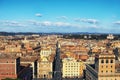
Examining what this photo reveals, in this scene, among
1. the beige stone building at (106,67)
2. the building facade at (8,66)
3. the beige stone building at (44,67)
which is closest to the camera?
the beige stone building at (106,67)

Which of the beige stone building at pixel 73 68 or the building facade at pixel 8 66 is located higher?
the building facade at pixel 8 66

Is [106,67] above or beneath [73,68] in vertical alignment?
above

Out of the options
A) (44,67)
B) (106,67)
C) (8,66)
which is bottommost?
(44,67)

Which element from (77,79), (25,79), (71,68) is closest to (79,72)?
(71,68)

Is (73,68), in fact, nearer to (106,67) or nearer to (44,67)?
(44,67)

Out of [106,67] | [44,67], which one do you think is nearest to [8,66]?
[106,67]

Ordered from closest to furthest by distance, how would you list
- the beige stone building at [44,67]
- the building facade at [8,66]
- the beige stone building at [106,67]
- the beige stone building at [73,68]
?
1. the beige stone building at [106,67]
2. the building facade at [8,66]
3. the beige stone building at [73,68]
4. the beige stone building at [44,67]

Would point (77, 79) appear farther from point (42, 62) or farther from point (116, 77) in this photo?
point (116, 77)

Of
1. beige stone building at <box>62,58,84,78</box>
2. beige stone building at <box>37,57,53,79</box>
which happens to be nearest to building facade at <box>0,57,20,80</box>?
beige stone building at <box>37,57,53,79</box>

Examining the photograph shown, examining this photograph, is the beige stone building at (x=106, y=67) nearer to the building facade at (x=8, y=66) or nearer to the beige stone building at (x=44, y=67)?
the building facade at (x=8, y=66)

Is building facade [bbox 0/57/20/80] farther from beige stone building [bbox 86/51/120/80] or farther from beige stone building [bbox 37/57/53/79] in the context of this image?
beige stone building [bbox 37/57/53/79]

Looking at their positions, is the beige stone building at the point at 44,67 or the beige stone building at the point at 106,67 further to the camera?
the beige stone building at the point at 44,67

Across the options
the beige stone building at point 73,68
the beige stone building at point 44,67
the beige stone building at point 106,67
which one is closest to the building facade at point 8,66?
the beige stone building at point 106,67
